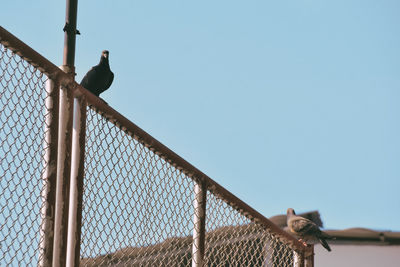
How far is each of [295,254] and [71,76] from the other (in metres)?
2.38

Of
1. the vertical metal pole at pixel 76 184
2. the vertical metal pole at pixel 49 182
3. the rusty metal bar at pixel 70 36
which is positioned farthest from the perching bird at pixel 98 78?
the vertical metal pole at pixel 49 182

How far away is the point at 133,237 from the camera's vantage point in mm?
3510

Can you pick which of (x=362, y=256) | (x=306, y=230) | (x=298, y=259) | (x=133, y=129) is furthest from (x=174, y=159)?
(x=362, y=256)

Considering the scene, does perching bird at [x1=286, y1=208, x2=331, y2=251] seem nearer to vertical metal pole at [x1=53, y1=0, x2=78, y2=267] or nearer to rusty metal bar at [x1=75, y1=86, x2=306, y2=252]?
rusty metal bar at [x1=75, y1=86, x2=306, y2=252]

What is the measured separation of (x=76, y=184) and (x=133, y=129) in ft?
1.79

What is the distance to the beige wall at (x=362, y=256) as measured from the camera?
1077cm

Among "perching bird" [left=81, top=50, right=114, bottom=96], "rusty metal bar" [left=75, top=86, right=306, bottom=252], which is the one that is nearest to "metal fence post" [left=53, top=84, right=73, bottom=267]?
"rusty metal bar" [left=75, top=86, right=306, bottom=252]

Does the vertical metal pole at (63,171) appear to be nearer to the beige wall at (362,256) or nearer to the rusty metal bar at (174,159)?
the rusty metal bar at (174,159)

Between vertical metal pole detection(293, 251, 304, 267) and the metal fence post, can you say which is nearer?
the metal fence post

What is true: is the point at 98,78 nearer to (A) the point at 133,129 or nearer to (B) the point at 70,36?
(A) the point at 133,129

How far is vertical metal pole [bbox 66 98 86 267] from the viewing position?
123 inches

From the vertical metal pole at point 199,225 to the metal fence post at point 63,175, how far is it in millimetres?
1070

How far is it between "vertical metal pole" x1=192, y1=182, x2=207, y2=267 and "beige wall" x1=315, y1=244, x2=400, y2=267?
23.9 ft

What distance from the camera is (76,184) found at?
316cm
